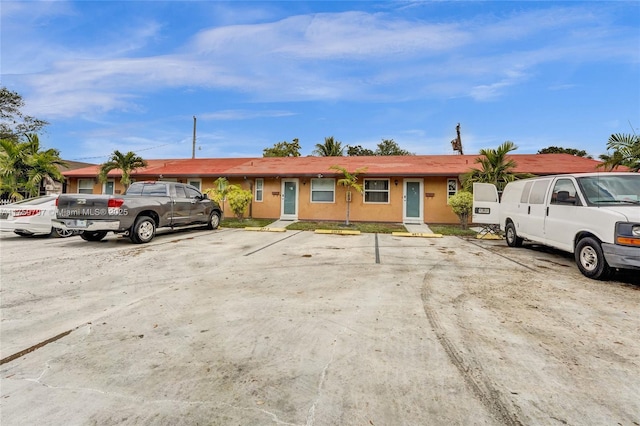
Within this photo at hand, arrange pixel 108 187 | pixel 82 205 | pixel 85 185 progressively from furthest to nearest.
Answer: pixel 85 185 < pixel 108 187 < pixel 82 205

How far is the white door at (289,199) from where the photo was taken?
16312 mm

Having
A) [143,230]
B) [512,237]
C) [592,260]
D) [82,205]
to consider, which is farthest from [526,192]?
[82,205]

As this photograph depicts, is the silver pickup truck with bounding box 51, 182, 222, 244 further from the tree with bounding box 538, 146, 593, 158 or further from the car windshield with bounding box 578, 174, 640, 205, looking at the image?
the tree with bounding box 538, 146, 593, 158

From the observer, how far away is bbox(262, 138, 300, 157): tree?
38.5m

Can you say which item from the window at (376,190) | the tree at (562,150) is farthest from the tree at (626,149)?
the tree at (562,150)

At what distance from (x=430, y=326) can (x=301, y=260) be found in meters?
3.82

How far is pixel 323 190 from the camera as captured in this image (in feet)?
52.6

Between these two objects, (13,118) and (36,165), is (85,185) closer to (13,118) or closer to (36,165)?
(36,165)

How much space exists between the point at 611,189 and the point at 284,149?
35.6 meters

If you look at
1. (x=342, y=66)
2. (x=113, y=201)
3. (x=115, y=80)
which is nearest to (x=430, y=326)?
(x=113, y=201)

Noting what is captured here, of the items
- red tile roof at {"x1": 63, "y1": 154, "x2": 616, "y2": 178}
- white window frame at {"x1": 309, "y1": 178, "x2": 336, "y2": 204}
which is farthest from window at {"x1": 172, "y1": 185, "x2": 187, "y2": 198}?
white window frame at {"x1": 309, "y1": 178, "x2": 336, "y2": 204}

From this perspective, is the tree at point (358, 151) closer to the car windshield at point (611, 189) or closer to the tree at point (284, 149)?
the tree at point (284, 149)

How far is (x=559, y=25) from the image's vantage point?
9.72 metres

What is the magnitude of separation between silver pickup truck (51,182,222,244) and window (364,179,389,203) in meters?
8.51
